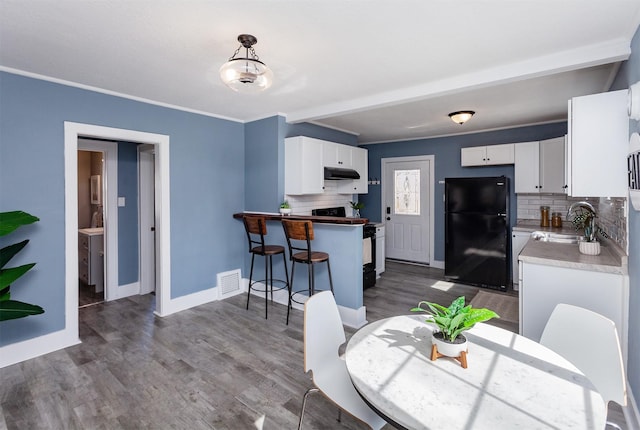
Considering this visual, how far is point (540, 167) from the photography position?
478 centimetres

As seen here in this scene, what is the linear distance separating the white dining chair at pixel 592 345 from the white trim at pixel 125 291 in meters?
4.70

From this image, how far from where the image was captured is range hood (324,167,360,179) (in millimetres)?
4645

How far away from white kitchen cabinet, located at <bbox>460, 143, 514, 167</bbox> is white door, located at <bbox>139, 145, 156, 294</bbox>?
477cm

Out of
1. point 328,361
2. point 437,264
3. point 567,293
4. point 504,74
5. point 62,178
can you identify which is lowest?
point 437,264

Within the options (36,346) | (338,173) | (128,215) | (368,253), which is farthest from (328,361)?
(128,215)

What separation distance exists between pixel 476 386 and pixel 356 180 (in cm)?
442

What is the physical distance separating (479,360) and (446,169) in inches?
197

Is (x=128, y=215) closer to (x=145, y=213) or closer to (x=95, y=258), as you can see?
(x=145, y=213)

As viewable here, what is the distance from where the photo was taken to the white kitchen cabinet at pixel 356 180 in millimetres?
5280

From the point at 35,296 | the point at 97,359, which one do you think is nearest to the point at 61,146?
the point at 35,296

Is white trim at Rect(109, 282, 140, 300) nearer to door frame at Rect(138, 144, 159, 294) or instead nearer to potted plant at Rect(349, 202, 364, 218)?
door frame at Rect(138, 144, 159, 294)

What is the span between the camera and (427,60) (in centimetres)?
263

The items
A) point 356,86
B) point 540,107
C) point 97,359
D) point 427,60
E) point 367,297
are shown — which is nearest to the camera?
point 427,60

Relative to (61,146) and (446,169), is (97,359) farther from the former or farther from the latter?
(446,169)
